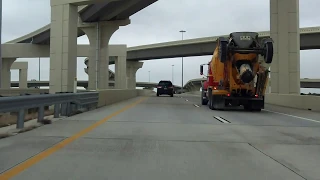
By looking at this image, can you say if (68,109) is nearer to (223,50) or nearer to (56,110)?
(56,110)

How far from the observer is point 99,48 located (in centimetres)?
4341

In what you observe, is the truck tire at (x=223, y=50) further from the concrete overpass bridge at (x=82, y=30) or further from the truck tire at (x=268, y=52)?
the concrete overpass bridge at (x=82, y=30)

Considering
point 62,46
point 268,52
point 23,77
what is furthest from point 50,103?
point 23,77

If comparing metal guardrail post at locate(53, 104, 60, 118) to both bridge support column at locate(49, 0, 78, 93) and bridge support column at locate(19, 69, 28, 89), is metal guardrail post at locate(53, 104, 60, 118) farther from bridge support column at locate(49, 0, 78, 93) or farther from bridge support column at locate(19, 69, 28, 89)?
bridge support column at locate(19, 69, 28, 89)

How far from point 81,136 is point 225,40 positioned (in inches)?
397

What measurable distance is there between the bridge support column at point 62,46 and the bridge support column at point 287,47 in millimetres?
15544

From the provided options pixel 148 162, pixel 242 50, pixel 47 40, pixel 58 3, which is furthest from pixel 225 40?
pixel 47 40

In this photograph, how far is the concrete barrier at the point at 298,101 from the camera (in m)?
20.0

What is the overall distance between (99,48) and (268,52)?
2923 cm

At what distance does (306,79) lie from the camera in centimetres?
9725

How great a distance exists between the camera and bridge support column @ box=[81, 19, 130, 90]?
42594 millimetres

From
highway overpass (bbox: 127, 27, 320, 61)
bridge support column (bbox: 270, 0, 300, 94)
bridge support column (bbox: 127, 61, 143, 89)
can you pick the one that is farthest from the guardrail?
bridge support column (bbox: 127, 61, 143, 89)

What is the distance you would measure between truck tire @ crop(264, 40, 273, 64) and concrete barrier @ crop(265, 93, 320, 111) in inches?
184

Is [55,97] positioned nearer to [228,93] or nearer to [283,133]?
[283,133]
